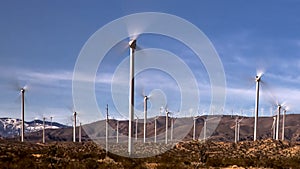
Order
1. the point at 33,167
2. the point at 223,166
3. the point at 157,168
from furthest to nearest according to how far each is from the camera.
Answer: the point at 223,166 → the point at 157,168 → the point at 33,167

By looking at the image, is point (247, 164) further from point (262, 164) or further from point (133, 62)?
point (133, 62)

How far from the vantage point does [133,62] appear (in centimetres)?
5272

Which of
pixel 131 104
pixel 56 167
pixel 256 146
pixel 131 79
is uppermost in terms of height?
pixel 131 79

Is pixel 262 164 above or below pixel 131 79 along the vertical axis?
below

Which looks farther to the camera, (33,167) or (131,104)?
(131,104)

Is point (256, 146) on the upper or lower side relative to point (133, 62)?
lower

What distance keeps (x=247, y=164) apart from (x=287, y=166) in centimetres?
373

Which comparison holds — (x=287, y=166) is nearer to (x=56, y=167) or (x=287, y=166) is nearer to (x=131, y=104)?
(x=131, y=104)

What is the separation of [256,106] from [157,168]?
5041 centimetres

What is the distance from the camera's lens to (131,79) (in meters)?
49.9

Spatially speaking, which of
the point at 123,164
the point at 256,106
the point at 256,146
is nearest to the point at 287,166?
the point at 123,164

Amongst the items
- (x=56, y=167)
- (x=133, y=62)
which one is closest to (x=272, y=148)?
(x=133, y=62)

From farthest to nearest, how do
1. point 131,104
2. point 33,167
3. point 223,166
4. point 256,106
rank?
point 256,106 < point 131,104 < point 223,166 < point 33,167

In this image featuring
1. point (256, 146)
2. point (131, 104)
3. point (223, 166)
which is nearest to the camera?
point (223, 166)
